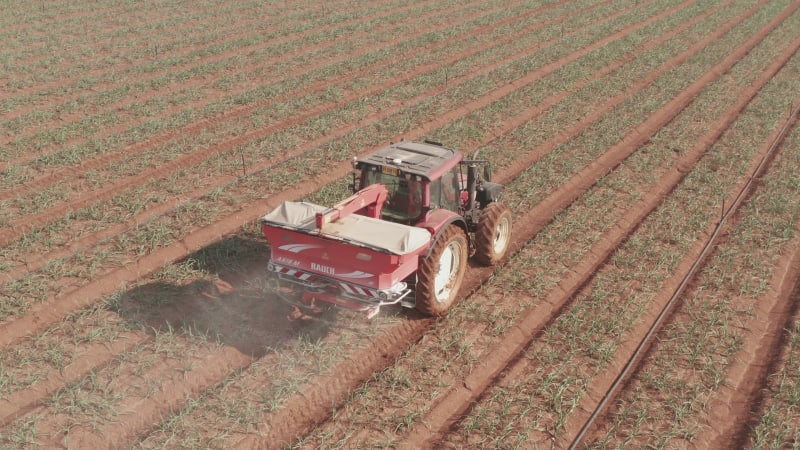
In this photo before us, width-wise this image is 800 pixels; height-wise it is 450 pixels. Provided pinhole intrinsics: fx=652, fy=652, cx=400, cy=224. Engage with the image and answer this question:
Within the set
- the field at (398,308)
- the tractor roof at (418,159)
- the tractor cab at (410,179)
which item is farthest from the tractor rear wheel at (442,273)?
the tractor roof at (418,159)

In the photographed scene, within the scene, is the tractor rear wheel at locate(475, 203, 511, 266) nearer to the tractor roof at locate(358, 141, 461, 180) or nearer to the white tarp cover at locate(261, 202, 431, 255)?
the tractor roof at locate(358, 141, 461, 180)

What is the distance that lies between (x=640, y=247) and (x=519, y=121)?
24.5 ft

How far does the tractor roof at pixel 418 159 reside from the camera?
9203 mm

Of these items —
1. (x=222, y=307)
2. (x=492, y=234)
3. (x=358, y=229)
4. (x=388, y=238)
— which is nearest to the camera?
(x=388, y=238)

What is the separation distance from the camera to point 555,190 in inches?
549

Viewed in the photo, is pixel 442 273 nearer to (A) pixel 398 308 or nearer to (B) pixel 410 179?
(A) pixel 398 308

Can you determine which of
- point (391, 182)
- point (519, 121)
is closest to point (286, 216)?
point (391, 182)

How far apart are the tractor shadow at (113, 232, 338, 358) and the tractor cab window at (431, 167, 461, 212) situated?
2.26 meters

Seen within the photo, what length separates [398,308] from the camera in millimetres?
9570

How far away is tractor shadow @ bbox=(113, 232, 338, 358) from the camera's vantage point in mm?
8906

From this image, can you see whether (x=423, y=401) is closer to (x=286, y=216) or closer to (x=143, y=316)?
(x=286, y=216)

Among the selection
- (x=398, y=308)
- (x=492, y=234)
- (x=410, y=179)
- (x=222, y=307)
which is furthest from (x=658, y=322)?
(x=222, y=307)

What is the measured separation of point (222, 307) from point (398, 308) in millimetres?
2577

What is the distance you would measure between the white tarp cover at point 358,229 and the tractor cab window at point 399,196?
854 millimetres
